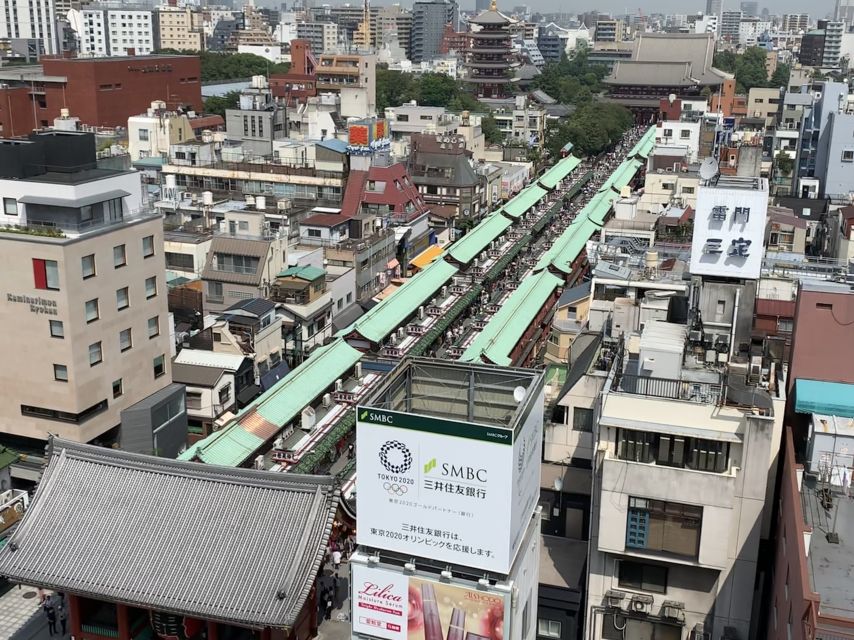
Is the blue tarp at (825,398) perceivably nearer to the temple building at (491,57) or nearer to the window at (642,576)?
the window at (642,576)

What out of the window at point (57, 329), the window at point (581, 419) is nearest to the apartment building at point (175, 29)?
the window at point (57, 329)

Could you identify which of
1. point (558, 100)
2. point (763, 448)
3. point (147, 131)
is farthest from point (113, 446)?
point (558, 100)

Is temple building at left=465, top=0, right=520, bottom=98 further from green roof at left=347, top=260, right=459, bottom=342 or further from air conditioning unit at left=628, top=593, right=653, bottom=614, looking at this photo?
air conditioning unit at left=628, top=593, right=653, bottom=614

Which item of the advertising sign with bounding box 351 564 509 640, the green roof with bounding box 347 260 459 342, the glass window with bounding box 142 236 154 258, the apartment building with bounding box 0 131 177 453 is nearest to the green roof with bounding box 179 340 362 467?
the green roof with bounding box 347 260 459 342

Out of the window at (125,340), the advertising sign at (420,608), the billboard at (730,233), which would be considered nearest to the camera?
the advertising sign at (420,608)

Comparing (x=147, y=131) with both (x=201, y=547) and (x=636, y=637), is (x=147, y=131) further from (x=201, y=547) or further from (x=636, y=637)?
(x=636, y=637)

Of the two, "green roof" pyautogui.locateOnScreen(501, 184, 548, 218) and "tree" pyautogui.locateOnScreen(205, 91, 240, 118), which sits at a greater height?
"tree" pyautogui.locateOnScreen(205, 91, 240, 118)

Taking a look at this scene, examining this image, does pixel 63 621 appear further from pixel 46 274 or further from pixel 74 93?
pixel 74 93

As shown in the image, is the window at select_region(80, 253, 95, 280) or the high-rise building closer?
the window at select_region(80, 253, 95, 280)
